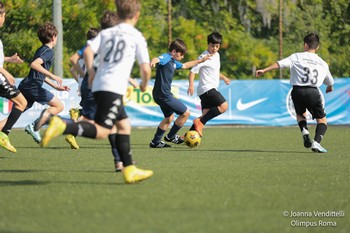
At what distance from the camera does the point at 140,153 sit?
11219mm

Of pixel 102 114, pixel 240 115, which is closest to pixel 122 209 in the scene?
pixel 102 114

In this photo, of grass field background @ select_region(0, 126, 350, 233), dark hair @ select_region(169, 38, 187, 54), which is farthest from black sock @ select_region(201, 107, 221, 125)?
grass field background @ select_region(0, 126, 350, 233)

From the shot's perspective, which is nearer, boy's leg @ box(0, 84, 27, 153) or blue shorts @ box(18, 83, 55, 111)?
boy's leg @ box(0, 84, 27, 153)

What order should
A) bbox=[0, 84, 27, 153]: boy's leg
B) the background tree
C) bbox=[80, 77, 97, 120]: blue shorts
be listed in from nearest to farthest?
bbox=[80, 77, 97, 120]: blue shorts → bbox=[0, 84, 27, 153]: boy's leg → the background tree

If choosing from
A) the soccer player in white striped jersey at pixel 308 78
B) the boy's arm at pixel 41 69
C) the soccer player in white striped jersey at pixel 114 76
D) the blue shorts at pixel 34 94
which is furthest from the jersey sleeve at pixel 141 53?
the blue shorts at pixel 34 94

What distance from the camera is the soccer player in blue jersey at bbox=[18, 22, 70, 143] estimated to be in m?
11.2

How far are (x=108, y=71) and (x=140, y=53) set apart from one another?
35cm

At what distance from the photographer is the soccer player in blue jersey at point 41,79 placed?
11.2 meters

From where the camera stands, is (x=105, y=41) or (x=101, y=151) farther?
(x=101, y=151)

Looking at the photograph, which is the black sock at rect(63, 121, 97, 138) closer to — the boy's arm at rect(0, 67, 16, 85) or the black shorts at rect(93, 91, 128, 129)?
the black shorts at rect(93, 91, 128, 129)

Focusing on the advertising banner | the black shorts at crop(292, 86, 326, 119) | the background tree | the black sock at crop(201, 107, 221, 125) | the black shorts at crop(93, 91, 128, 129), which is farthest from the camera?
the background tree

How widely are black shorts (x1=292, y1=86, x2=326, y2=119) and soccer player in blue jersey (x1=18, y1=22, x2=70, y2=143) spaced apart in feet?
11.2

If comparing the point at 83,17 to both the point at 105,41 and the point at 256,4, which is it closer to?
the point at 256,4

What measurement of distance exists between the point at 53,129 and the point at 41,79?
16.8ft
